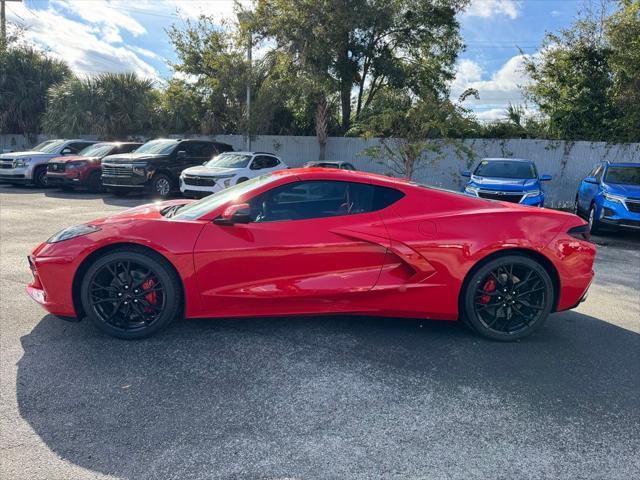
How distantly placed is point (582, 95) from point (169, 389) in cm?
1651

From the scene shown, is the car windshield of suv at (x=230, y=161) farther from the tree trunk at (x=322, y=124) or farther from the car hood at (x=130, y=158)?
the tree trunk at (x=322, y=124)

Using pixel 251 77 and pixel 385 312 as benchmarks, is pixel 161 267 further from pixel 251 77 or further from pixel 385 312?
pixel 251 77

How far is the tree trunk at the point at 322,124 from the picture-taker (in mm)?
19083

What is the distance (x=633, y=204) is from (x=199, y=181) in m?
9.79

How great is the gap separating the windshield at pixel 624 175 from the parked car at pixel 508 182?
4.11 ft

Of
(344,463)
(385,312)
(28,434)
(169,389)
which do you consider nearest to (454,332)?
(385,312)

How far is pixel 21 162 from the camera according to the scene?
1572 centimetres

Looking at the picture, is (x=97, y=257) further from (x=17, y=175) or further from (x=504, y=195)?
(x=17, y=175)

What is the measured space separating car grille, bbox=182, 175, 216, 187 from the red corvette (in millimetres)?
8299

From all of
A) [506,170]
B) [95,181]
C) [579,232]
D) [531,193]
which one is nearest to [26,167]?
[95,181]

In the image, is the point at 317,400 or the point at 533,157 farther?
the point at 533,157

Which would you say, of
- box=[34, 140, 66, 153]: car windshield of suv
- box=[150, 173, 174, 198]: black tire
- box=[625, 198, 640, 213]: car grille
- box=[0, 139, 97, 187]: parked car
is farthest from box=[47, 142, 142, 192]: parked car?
box=[625, 198, 640, 213]: car grille

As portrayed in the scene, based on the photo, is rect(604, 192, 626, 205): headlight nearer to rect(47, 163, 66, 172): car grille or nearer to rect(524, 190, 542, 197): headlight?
rect(524, 190, 542, 197): headlight

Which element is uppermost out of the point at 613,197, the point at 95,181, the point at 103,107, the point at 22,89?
the point at 22,89
